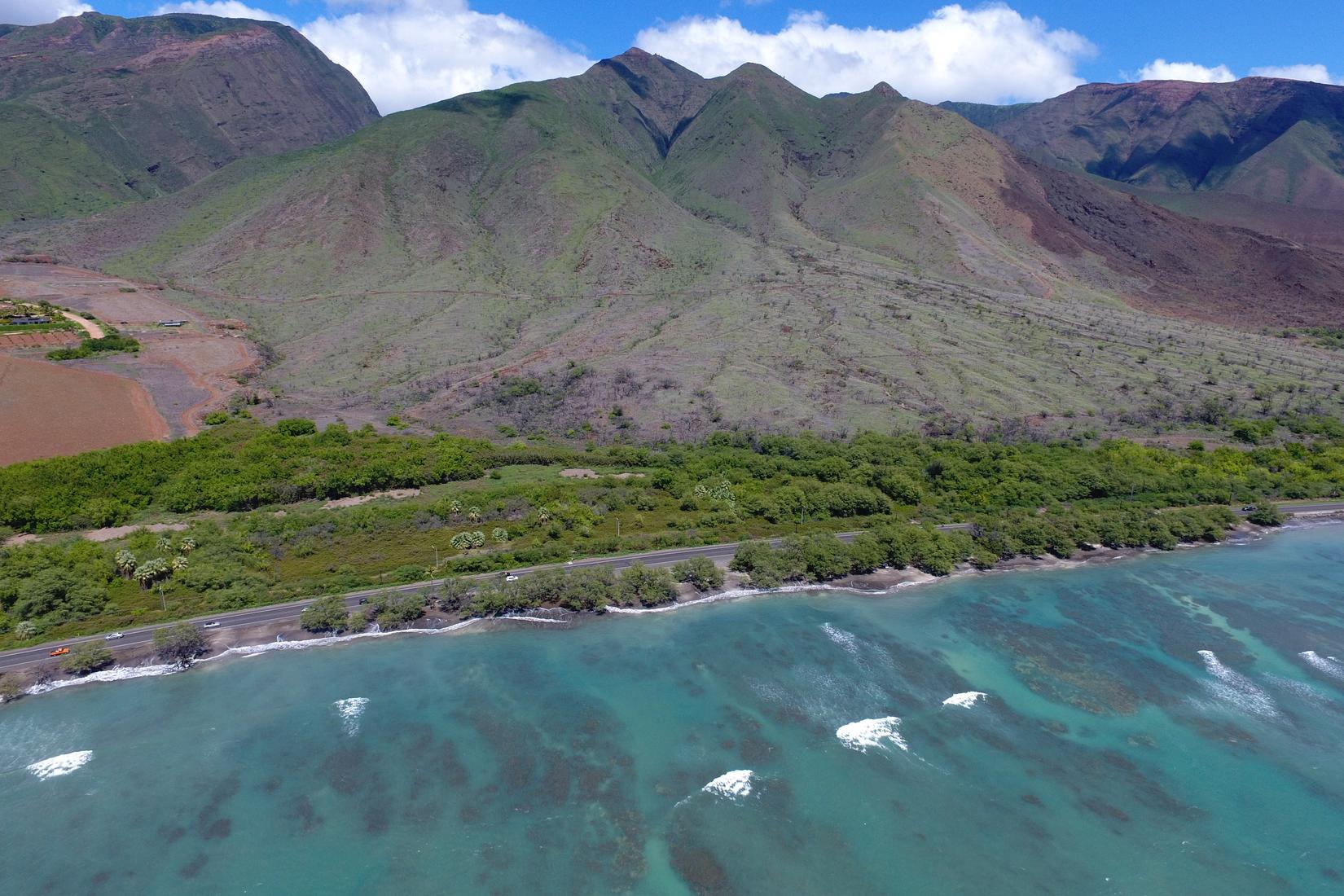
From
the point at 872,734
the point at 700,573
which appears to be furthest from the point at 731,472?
the point at 872,734

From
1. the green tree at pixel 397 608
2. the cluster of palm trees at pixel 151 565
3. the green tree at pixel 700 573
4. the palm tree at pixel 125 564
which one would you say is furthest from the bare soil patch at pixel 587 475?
the palm tree at pixel 125 564

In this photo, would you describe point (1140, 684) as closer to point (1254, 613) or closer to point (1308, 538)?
point (1254, 613)

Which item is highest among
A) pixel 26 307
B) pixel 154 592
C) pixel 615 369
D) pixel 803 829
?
pixel 26 307

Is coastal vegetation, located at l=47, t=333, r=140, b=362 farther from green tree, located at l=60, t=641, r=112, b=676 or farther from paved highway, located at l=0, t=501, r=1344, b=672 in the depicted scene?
green tree, located at l=60, t=641, r=112, b=676

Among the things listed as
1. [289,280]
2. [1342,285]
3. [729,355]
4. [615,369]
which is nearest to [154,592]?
[615,369]

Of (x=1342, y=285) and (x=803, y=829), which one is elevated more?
(x=1342, y=285)

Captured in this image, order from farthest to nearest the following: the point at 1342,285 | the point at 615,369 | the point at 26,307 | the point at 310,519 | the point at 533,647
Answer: the point at 1342,285 → the point at 26,307 → the point at 615,369 → the point at 310,519 → the point at 533,647
